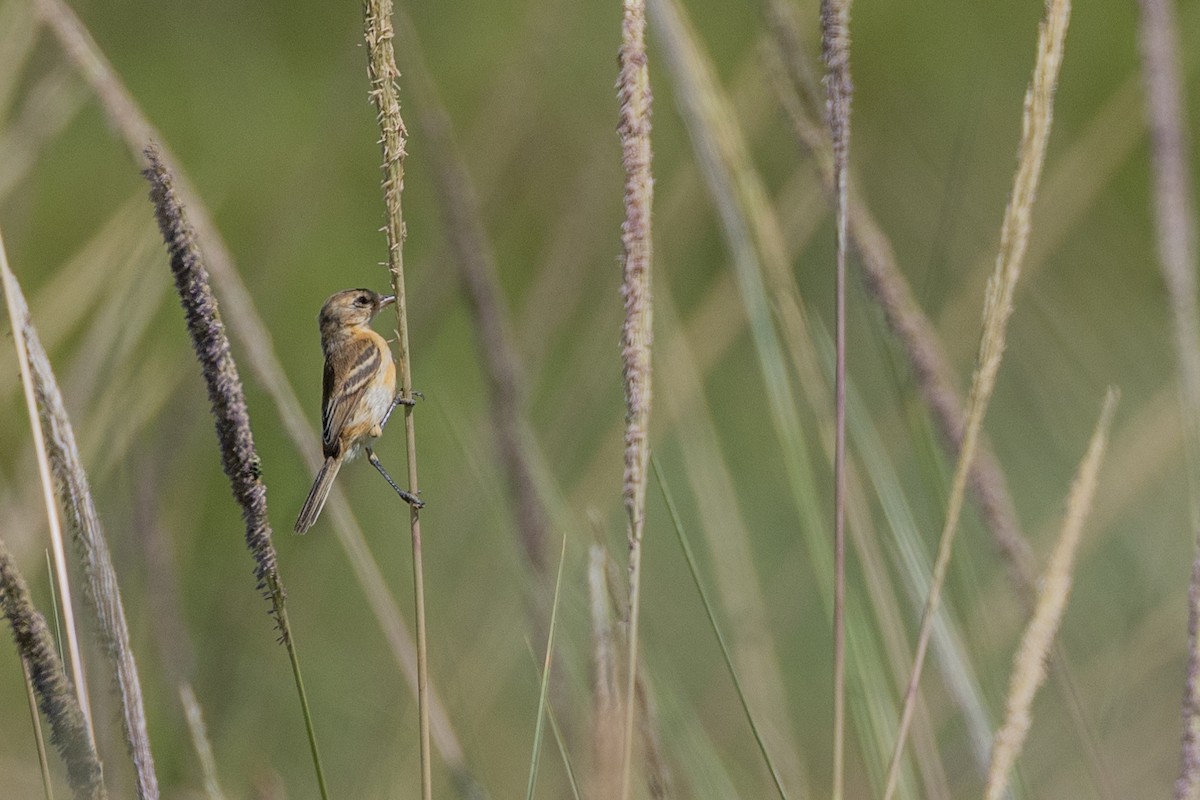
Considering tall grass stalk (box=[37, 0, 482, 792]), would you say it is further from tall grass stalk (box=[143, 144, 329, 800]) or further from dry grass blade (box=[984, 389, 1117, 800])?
dry grass blade (box=[984, 389, 1117, 800])

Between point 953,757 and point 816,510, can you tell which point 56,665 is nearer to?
point 816,510

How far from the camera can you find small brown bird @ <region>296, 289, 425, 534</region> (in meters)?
1.64

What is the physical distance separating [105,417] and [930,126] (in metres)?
4.67

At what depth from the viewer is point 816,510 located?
1.15 meters

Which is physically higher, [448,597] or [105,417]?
[105,417]

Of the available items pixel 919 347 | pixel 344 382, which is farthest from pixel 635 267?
pixel 344 382

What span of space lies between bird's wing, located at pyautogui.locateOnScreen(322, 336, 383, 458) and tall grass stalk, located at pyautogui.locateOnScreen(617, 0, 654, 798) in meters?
0.81

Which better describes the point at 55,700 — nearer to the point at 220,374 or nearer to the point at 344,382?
the point at 220,374

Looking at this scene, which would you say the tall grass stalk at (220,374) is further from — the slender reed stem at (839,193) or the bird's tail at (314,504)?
the bird's tail at (314,504)

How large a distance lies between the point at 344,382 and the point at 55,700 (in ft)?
2.93

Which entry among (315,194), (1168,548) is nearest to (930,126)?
(1168,548)

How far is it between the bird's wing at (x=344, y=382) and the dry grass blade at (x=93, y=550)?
69 centimetres

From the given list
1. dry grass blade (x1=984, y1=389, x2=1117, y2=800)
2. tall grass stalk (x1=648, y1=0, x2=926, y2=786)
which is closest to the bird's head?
tall grass stalk (x1=648, y1=0, x2=926, y2=786)

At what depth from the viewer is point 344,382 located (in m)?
1.73
